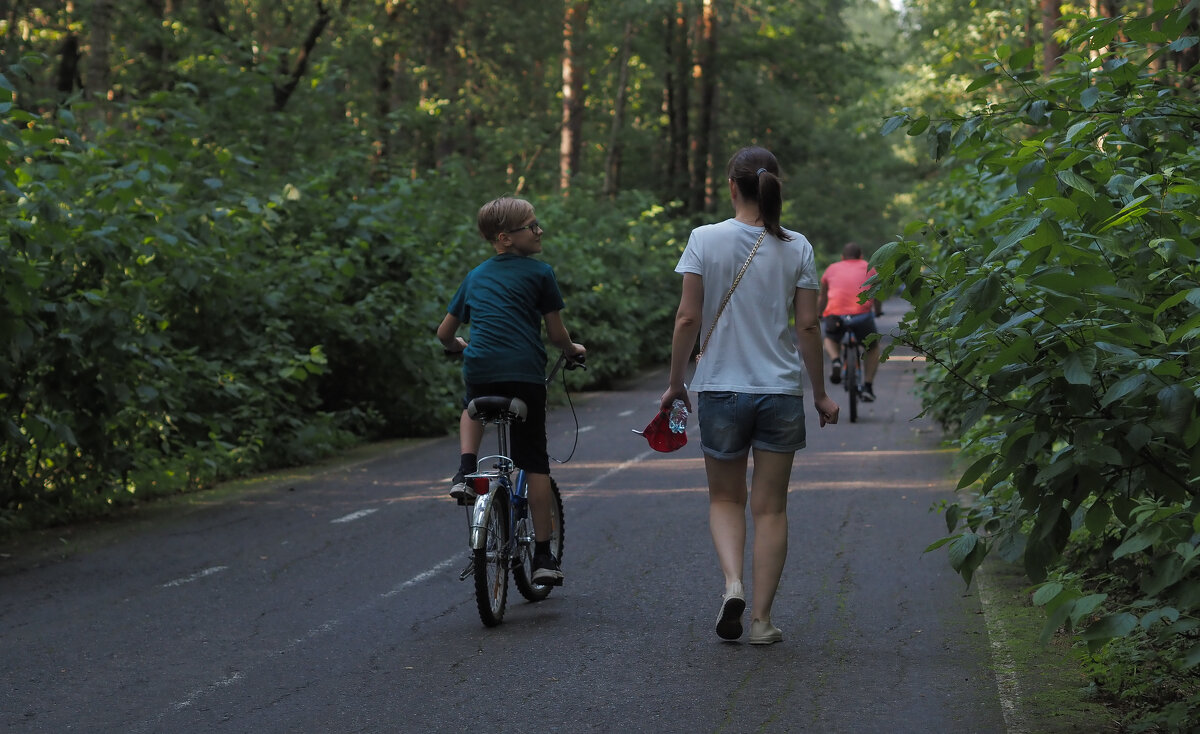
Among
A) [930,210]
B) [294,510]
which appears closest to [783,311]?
[294,510]

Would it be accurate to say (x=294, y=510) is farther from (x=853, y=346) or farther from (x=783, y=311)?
(x=853, y=346)

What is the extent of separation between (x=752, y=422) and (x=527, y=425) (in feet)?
4.82

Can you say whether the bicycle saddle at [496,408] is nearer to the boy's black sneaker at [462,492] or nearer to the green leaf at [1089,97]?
the boy's black sneaker at [462,492]

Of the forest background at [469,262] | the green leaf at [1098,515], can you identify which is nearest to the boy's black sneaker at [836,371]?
the forest background at [469,262]

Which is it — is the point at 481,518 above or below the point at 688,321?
below

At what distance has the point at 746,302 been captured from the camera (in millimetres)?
6297

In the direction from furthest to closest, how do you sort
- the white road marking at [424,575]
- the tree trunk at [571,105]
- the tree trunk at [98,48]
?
the tree trunk at [571,105] → the tree trunk at [98,48] → the white road marking at [424,575]

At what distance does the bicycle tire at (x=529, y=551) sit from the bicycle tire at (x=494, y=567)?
0.22 m

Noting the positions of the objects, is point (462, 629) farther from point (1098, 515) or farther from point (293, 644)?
point (1098, 515)

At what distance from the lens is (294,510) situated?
11406mm

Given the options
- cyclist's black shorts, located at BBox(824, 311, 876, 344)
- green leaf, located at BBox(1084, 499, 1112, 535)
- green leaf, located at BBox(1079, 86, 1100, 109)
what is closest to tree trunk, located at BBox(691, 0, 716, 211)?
cyclist's black shorts, located at BBox(824, 311, 876, 344)

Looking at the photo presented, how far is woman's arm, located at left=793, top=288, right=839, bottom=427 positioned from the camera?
627 centimetres

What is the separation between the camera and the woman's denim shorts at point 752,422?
6215 mm

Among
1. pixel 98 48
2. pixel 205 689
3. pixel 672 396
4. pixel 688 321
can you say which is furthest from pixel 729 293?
pixel 98 48
